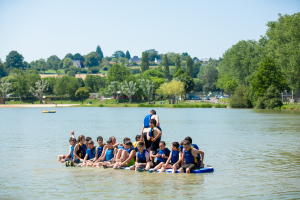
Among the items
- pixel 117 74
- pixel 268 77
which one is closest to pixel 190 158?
pixel 268 77

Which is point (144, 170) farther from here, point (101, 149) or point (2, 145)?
point (2, 145)

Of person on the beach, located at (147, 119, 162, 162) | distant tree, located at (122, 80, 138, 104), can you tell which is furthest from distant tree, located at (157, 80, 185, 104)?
person on the beach, located at (147, 119, 162, 162)

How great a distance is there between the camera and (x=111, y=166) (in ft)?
55.3

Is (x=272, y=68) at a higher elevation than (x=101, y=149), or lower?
higher

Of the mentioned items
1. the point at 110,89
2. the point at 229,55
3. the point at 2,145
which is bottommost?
the point at 2,145

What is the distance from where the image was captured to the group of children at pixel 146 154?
15109mm

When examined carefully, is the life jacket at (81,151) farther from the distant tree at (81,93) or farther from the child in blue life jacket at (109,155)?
the distant tree at (81,93)

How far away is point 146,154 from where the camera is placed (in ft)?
51.8

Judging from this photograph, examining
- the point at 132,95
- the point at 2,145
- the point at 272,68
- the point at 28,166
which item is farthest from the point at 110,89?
the point at 28,166

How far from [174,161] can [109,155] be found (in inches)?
143

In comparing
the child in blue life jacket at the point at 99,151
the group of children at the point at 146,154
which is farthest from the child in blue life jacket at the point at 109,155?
the child in blue life jacket at the point at 99,151

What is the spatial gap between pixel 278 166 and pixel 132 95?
114073mm

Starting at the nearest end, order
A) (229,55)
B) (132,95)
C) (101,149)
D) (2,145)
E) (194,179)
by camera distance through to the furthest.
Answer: (194,179)
(101,149)
(2,145)
(229,55)
(132,95)

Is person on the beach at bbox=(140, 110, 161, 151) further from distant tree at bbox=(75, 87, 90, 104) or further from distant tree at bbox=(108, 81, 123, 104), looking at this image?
distant tree at bbox=(75, 87, 90, 104)
